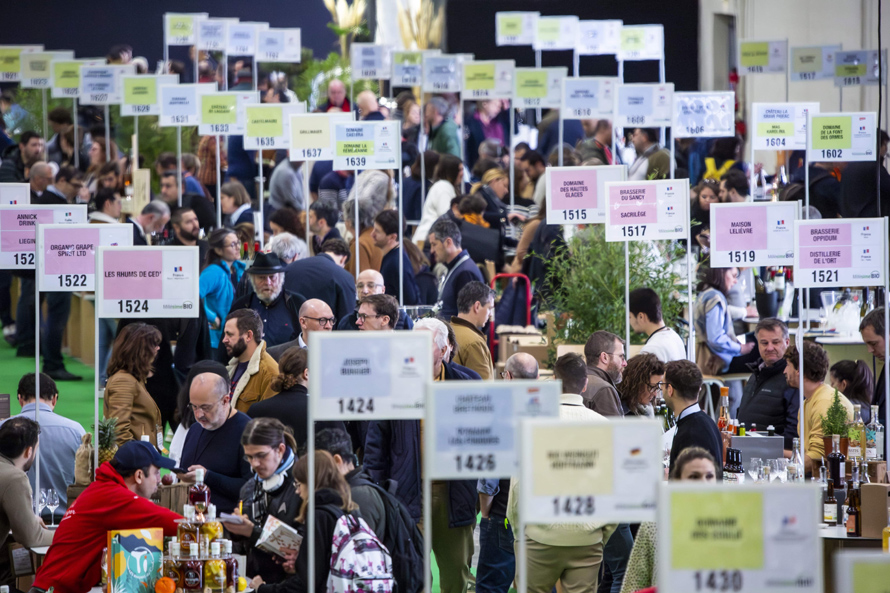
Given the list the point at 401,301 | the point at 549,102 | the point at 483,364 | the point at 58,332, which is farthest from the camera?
the point at 549,102

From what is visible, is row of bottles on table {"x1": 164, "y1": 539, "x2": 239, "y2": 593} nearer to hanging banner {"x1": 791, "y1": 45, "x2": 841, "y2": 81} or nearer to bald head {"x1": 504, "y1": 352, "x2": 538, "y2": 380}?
bald head {"x1": 504, "y1": 352, "x2": 538, "y2": 380}

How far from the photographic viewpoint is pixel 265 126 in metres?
8.45

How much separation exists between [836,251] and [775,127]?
329 cm

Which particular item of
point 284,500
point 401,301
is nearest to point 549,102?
point 401,301

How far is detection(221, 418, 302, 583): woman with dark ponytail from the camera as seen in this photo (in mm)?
4066

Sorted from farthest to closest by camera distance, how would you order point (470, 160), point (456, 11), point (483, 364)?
point (456, 11)
point (470, 160)
point (483, 364)

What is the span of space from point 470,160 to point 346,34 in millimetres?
4002

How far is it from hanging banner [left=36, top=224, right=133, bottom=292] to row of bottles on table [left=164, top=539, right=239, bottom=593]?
63.7 inches

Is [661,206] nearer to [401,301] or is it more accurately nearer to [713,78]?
[401,301]

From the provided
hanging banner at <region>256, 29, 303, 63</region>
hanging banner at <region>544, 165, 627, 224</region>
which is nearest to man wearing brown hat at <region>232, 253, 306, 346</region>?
hanging banner at <region>544, 165, 627, 224</region>

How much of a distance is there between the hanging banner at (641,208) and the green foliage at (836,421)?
1.31 m

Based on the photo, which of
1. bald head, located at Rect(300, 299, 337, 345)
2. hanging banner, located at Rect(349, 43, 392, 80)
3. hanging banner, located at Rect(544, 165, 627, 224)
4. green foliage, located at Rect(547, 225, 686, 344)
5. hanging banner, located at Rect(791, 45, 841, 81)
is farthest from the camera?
hanging banner, located at Rect(349, 43, 392, 80)

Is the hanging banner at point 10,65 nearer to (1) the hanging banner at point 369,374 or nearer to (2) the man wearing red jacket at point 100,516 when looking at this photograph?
(2) the man wearing red jacket at point 100,516

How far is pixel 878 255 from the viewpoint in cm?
539
